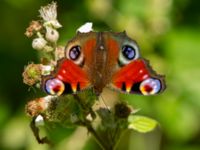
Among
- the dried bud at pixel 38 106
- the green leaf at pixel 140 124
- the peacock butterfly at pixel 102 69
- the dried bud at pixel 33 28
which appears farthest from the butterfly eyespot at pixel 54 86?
the green leaf at pixel 140 124

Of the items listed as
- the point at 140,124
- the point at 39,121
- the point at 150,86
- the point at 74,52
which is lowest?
the point at 140,124

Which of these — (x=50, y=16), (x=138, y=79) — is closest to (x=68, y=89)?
(x=138, y=79)

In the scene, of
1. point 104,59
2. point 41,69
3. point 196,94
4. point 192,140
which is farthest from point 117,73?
point 192,140

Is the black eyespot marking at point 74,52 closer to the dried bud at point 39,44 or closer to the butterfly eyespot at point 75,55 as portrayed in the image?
the butterfly eyespot at point 75,55

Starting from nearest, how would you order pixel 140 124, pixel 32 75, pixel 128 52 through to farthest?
1. pixel 128 52
2. pixel 32 75
3. pixel 140 124

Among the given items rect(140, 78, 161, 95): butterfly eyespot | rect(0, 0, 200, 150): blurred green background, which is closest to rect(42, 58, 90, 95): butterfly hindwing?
rect(140, 78, 161, 95): butterfly eyespot

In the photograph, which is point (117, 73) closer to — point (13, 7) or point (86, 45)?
point (86, 45)

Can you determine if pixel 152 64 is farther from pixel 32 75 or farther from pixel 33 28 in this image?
pixel 32 75
